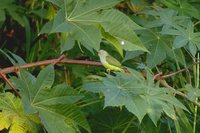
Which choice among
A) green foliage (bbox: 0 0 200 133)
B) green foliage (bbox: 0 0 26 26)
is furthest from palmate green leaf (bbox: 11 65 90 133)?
green foliage (bbox: 0 0 26 26)

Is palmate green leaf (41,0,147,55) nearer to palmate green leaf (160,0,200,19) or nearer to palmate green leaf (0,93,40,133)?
palmate green leaf (0,93,40,133)

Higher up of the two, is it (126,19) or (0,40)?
(126,19)

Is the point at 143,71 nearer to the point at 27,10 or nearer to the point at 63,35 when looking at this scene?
the point at 63,35

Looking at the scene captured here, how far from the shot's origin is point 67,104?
1039 mm

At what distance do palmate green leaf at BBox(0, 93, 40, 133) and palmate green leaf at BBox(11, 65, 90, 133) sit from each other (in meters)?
0.05

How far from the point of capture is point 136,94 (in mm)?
971

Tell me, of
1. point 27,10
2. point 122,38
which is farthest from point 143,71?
point 27,10

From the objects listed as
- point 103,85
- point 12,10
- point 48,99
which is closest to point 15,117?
point 48,99

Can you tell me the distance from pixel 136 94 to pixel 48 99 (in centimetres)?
18

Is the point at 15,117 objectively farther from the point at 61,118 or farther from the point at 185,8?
the point at 185,8

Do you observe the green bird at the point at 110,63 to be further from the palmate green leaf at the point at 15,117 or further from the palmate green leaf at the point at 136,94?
the palmate green leaf at the point at 15,117

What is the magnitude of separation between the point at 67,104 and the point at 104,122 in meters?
0.41

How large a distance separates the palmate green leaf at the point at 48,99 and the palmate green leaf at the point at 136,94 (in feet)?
0.17

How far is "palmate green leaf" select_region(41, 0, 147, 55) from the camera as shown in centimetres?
103
